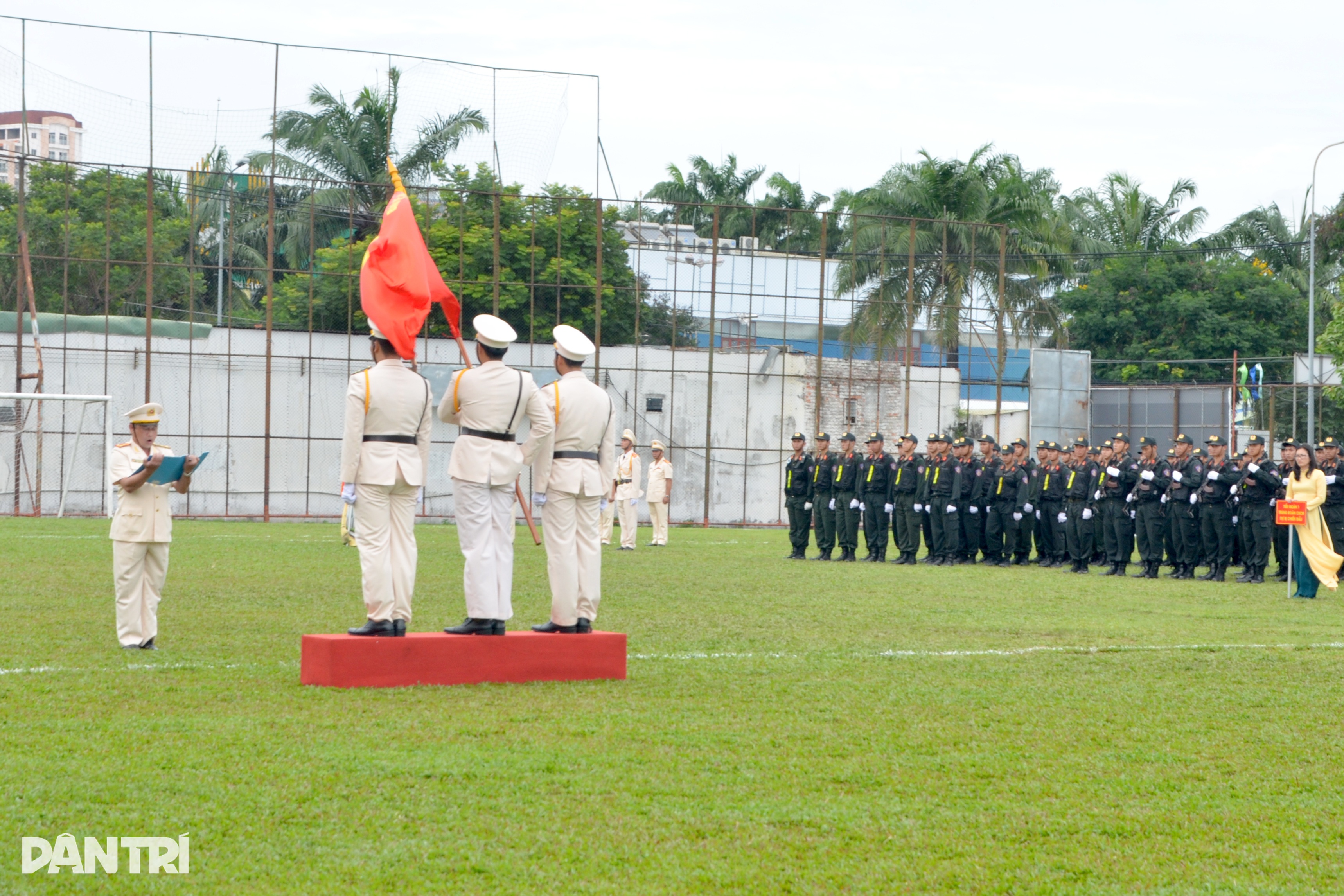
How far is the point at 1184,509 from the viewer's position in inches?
672

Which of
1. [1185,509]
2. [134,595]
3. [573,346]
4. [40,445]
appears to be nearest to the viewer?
[573,346]

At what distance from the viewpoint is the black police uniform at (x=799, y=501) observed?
782 inches

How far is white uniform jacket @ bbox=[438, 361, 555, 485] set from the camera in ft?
25.0

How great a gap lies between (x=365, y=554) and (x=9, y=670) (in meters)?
2.04

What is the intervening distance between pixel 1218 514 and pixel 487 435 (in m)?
11.7

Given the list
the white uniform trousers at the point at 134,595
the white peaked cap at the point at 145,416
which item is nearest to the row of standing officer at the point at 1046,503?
the white peaked cap at the point at 145,416

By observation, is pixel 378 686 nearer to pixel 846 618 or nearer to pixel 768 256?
pixel 846 618

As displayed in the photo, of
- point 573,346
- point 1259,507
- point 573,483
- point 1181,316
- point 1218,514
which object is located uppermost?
point 1181,316

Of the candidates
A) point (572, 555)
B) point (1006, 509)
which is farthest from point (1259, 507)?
point (572, 555)

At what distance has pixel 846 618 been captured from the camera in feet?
37.0

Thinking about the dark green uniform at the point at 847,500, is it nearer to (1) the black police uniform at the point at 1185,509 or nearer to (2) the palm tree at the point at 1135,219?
(1) the black police uniform at the point at 1185,509

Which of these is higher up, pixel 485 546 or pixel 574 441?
pixel 574 441

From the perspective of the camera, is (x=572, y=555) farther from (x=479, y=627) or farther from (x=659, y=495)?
(x=659, y=495)

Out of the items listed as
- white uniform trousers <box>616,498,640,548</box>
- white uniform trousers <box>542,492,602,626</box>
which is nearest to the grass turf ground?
white uniform trousers <box>542,492,602,626</box>
